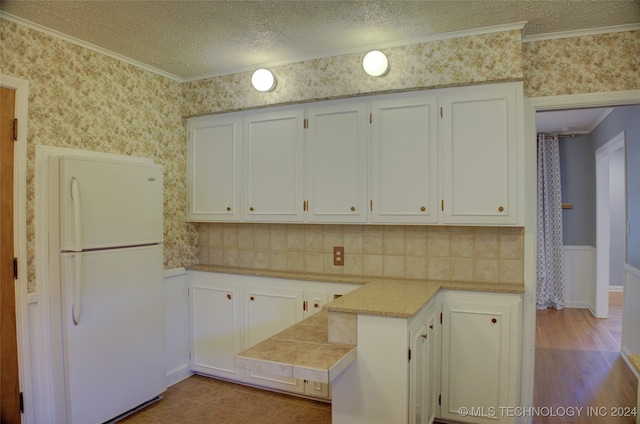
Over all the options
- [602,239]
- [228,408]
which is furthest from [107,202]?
[602,239]

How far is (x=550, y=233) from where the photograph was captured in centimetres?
571

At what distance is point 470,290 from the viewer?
2.51 m

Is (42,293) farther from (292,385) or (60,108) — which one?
(292,385)

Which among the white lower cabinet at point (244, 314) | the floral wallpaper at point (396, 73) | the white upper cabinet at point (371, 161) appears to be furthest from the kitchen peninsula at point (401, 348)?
the floral wallpaper at point (396, 73)

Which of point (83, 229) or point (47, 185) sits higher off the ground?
point (47, 185)

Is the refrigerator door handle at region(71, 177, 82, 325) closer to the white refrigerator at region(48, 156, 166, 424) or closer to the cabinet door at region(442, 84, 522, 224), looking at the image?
the white refrigerator at region(48, 156, 166, 424)

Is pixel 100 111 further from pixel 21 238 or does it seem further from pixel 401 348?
pixel 401 348

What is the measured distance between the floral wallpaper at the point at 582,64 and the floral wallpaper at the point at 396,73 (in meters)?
0.26

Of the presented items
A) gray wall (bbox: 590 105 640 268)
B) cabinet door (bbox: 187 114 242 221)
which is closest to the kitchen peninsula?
cabinet door (bbox: 187 114 242 221)

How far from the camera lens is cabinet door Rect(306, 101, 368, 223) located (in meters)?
2.84

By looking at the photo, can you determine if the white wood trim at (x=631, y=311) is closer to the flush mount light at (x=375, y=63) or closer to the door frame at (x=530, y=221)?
the door frame at (x=530, y=221)

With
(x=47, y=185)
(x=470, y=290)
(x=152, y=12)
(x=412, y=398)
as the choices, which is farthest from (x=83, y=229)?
(x=470, y=290)

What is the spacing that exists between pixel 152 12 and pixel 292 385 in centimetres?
260

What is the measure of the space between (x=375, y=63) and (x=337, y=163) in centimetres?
71
